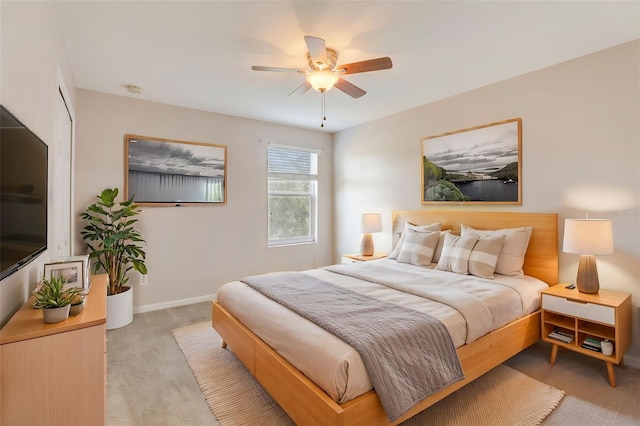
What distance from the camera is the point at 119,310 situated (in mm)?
3303

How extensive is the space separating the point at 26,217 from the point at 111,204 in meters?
2.16

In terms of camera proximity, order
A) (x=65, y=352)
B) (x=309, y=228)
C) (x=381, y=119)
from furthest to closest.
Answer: (x=309, y=228) → (x=381, y=119) → (x=65, y=352)

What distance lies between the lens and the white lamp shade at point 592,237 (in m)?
2.35

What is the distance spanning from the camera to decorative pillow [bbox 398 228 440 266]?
343 centimetres

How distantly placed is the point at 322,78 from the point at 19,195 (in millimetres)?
1906

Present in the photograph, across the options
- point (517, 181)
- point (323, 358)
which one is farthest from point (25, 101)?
point (517, 181)

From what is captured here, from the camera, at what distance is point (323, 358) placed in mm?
1584

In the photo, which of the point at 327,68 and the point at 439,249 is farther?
the point at 439,249

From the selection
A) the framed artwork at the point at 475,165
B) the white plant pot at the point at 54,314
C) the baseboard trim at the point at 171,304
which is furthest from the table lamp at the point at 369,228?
the white plant pot at the point at 54,314

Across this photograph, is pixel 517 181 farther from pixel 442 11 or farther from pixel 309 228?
pixel 309 228

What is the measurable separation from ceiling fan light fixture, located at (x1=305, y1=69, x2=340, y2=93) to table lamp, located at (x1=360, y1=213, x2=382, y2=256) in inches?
89.1

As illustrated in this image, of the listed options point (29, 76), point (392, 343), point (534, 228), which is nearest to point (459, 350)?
point (392, 343)

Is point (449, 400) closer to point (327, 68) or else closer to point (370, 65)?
point (370, 65)

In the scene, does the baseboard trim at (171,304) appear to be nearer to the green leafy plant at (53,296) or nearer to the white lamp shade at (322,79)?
the green leafy plant at (53,296)
